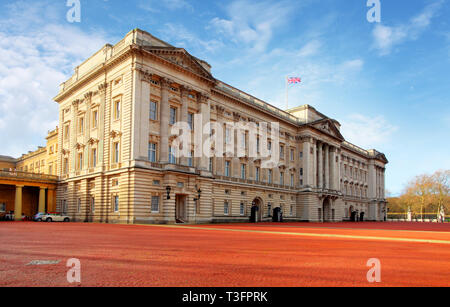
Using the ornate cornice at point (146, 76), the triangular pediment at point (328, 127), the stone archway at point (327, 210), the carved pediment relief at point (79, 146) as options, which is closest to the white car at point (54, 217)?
the carved pediment relief at point (79, 146)

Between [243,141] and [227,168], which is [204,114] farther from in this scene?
[243,141]

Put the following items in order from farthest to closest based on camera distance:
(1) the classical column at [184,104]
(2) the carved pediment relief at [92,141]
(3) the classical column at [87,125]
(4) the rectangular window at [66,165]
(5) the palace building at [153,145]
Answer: (4) the rectangular window at [66,165] → (3) the classical column at [87,125] → (2) the carved pediment relief at [92,141] → (1) the classical column at [184,104] → (5) the palace building at [153,145]

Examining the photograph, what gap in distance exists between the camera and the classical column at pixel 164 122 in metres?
39.4

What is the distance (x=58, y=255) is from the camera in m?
11.1

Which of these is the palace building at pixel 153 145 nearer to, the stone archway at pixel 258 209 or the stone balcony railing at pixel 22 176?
the stone archway at pixel 258 209

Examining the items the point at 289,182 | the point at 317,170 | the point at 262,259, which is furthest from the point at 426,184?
the point at 262,259

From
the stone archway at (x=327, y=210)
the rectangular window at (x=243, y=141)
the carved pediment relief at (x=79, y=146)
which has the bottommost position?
the stone archway at (x=327, y=210)

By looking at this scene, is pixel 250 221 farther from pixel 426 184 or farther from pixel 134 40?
pixel 426 184

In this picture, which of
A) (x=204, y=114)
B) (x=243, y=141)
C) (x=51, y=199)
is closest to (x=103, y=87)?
(x=204, y=114)

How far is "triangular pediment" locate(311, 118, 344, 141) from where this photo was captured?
67438 mm

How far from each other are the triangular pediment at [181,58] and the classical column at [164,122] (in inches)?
107

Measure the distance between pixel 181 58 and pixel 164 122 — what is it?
7.95m
